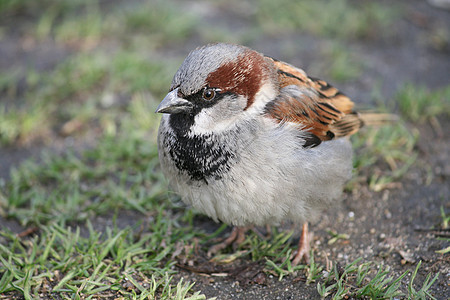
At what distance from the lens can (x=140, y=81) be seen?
5223 millimetres

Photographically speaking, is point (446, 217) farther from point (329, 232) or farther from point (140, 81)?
point (140, 81)

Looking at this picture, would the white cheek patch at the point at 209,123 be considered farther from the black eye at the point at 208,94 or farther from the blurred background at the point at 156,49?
the blurred background at the point at 156,49

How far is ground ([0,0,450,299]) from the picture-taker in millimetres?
3273

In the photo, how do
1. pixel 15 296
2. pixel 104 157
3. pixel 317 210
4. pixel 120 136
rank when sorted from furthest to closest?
pixel 120 136, pixel 104 157, pixel 317 210, pixel 15 296

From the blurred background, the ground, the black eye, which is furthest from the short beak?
the blurred background

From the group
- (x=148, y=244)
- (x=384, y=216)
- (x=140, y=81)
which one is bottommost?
(x=384, y=216)

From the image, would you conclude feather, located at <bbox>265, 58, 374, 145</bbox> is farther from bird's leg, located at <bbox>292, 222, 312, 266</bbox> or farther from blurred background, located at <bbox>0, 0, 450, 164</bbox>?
blurred background, located at <bbox>0, 0, 450, 164</bbox>

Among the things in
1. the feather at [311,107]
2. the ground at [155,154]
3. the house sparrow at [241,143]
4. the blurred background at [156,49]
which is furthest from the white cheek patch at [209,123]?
the blurred background at [156,49]

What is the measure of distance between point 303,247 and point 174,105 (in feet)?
4.48

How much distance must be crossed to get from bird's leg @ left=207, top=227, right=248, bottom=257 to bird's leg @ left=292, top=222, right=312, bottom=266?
41cm

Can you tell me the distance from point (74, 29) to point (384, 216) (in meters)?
4.22

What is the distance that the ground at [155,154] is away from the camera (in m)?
3.27

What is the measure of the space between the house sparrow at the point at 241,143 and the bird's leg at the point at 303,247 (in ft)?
0.73

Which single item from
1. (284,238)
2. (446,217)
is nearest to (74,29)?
(284,238)
